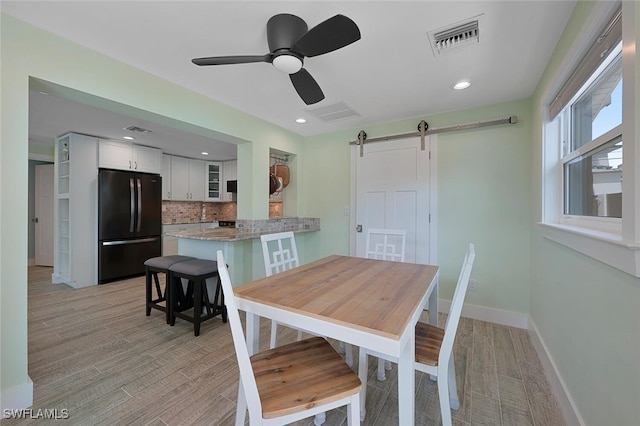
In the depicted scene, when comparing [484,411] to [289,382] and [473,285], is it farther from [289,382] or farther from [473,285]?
[473,285]

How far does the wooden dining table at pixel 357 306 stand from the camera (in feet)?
3.07

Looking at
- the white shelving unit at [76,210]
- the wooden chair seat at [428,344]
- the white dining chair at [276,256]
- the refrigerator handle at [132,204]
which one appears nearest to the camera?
the wooden chair seat at [428,344]

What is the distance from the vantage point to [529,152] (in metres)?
2.52

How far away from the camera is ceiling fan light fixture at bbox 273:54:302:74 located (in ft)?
4.88

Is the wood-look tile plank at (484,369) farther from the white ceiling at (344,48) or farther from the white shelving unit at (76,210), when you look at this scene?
the white shelving unit at (76,210)

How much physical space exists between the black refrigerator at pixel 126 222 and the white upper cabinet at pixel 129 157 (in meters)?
0.15

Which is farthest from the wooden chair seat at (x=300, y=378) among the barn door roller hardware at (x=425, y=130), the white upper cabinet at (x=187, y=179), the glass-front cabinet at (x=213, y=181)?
the glass-front cabinet at (x=213, y=181)

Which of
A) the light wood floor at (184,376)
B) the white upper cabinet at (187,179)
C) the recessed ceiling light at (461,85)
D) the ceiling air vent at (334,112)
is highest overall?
the ceiling air vent at (334,112)

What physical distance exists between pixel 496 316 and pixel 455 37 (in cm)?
265

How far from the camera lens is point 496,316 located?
267 centimetres

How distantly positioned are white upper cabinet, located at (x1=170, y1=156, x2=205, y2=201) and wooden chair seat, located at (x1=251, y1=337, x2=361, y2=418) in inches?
203

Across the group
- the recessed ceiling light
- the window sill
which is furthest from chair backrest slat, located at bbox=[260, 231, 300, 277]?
the recessed ceiling light

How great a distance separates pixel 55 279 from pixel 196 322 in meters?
3.54

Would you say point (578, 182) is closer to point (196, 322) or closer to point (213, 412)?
point (213, 412)
